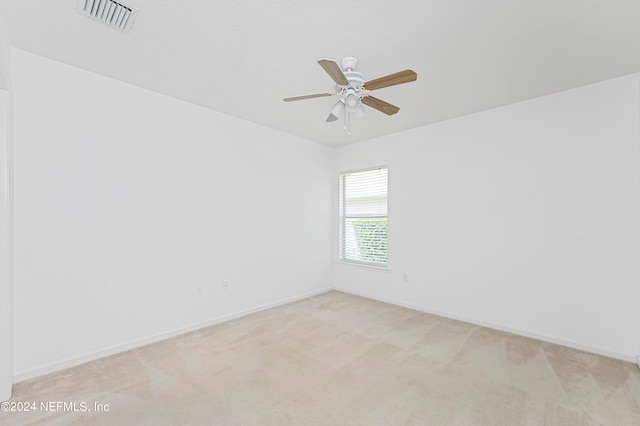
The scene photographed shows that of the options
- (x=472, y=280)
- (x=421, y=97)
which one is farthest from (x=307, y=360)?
(x=421, y=97)

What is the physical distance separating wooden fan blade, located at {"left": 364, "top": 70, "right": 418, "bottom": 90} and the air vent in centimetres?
166

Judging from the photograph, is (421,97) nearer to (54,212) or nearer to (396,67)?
(396,67)

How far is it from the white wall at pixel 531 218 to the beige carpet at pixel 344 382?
16.2 inches

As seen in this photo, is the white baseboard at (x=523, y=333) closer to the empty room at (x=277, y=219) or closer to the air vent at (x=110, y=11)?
the empty room at (x=277, y=219)

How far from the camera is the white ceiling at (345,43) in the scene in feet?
6.11

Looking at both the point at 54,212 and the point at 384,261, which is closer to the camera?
the point at 54,212

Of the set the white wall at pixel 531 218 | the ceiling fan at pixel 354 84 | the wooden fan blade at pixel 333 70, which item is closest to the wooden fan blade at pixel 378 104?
the ceiling fan at pixel 354 84

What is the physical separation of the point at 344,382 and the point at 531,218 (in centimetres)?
268

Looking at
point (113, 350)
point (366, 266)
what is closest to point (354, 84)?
point (366, 266)

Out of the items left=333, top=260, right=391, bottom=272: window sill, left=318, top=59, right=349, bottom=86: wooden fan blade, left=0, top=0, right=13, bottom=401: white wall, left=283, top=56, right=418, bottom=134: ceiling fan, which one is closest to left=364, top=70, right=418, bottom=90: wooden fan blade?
left=283, top=56, right=418, bottom=134: ceiling fan

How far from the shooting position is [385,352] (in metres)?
2.82

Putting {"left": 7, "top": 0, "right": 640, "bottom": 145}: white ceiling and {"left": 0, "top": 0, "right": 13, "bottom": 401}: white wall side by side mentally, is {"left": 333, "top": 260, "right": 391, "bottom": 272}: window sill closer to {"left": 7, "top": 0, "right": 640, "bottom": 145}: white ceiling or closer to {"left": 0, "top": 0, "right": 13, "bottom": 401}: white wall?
{"left": 7, "top": 0, "right": 640, "bottom": 145}: white ceiling

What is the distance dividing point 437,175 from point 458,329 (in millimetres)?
1984

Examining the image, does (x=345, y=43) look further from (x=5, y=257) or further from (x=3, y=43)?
(x=5, y=257)
